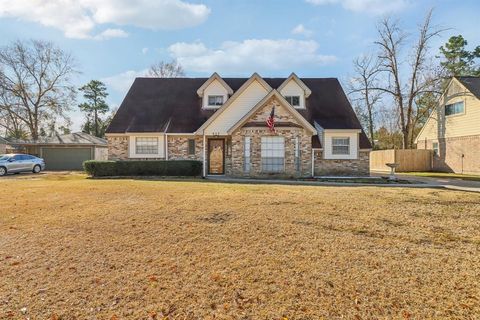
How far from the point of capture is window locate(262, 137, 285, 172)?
716 inches

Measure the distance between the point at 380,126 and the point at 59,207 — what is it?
1648 inches

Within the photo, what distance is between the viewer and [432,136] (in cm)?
2875

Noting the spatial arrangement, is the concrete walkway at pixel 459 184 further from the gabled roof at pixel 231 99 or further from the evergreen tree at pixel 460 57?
the evergreen tree at pixel 460 57

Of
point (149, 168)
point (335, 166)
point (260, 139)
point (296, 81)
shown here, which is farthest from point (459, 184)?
point (149, 168)

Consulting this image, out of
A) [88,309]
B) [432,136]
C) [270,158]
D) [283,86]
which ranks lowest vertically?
[88,309]

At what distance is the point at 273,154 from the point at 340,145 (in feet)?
15.4

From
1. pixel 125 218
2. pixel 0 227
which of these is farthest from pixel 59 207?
pixel 125 218

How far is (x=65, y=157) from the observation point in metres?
31.0

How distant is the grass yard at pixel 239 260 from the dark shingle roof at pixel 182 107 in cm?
1209

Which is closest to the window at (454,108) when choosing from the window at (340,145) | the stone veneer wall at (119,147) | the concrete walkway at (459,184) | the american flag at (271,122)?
the concrete walkway at (459,184)

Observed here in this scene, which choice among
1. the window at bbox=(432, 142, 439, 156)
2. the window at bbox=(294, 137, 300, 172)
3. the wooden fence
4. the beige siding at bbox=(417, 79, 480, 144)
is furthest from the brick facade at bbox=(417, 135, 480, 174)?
the window at bbox=(294, 137, 300, 172)

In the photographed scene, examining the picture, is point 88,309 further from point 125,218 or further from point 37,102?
point 37,102

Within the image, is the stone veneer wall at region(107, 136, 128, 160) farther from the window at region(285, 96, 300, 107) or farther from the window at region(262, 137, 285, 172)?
the window at region(285, 96, 300, 107)

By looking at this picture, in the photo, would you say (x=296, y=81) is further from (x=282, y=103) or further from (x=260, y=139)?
(x=260, y=139)
